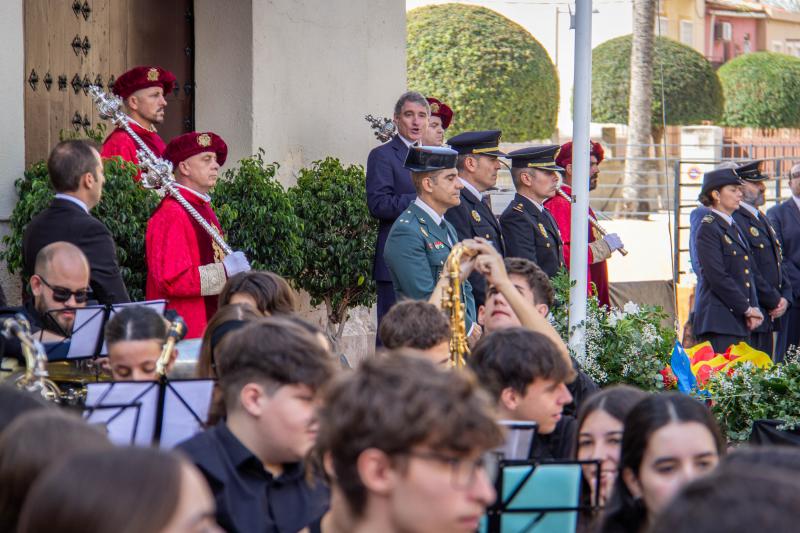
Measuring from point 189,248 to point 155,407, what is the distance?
2.98 m

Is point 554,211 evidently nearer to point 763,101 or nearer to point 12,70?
point 12,70

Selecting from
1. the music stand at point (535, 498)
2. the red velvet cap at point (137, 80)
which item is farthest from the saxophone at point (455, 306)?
the red velvet cap at point (137, 80)

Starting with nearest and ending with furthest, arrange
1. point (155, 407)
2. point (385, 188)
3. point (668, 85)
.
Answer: point (155, 407), point (385, 188), point (668, 85)

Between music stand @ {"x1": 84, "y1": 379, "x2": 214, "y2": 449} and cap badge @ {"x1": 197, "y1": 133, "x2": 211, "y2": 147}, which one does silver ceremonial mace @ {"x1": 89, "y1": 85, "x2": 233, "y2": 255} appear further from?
music stand @ {"x1": 84, "y1": 379, "x2": 214, "y2": 449}

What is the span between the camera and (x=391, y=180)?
7.70m

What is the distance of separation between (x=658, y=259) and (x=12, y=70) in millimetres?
13053

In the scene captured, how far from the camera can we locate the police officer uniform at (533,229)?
7.84 m

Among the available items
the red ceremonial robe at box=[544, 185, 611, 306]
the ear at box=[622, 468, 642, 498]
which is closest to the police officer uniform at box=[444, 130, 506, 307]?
the red ceremonial robe at box=[544, 185, 611, 306]

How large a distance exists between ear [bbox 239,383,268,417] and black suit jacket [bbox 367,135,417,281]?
172 inches

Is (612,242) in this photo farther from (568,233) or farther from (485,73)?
(485,73)

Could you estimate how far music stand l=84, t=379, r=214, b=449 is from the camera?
3.43m

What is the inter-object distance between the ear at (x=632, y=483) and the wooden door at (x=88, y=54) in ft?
17.8

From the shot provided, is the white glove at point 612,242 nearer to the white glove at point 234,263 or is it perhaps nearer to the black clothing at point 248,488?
the white glove at point 234,263

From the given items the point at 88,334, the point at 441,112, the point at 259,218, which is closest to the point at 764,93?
the point at 441,112
